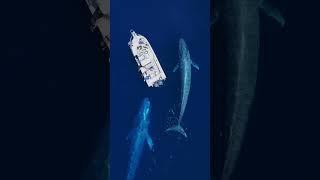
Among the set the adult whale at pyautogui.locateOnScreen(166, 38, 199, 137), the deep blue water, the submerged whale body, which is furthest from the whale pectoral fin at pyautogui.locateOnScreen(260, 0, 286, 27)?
the submerged whale body

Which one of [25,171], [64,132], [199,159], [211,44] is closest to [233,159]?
[199,159]

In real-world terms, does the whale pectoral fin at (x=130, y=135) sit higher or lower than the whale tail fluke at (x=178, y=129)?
lower

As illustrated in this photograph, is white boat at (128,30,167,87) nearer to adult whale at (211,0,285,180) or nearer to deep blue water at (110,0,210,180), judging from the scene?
deep blue water at (110,0,210,180)

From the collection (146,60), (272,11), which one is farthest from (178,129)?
(272,11)

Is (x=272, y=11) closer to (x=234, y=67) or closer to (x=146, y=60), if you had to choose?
(x=234, y=67)

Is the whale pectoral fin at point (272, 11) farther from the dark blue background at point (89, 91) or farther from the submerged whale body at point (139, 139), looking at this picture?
the submerged whale body at point (139, 139)

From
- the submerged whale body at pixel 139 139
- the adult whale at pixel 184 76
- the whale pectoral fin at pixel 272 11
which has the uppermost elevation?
the whale pectoral fin at pixel 272 11

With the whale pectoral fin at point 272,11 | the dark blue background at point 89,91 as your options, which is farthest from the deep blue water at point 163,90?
the whale pectoral fin at point 272,11
